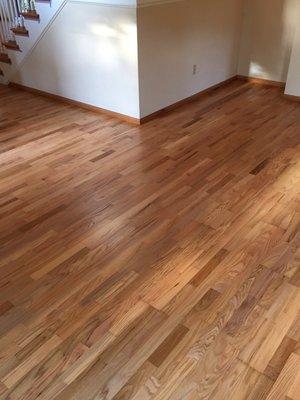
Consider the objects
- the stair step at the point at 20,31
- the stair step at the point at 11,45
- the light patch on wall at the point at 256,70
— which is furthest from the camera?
the light patch on wall at the point at 256,70

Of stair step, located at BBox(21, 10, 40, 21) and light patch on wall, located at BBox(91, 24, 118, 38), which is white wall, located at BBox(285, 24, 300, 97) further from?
stair step, located at BBox(21, 10, 40, 21)

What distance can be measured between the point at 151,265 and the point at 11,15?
13.5 ft

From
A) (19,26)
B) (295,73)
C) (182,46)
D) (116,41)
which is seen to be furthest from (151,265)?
(19,26)

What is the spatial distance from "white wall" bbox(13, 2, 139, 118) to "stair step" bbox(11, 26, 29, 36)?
0.23 m

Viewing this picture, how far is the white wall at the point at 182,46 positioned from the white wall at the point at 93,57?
0.14 metres

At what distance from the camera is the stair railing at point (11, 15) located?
429cm

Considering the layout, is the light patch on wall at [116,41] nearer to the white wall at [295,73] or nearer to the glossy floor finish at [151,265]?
the glossy floor finish at [151,265]

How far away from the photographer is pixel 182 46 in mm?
3807

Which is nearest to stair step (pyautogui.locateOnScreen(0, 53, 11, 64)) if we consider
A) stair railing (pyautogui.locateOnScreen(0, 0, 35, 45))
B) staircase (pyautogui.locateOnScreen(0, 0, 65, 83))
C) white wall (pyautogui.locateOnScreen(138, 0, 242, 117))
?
staircase (pyautogui.locateOnScreen(0, 0, 65, 83))

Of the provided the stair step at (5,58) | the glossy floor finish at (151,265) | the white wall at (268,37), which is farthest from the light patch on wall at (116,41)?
the white wall at (268,37)

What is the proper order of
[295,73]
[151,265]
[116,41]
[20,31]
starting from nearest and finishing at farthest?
[151,265]
[116,41]
[295,73]
[20,31]

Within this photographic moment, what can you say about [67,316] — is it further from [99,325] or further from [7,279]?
[7,279]

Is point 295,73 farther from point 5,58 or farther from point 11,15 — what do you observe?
point 5,58

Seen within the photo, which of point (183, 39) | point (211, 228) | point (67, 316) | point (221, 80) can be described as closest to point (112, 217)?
point (211, 228)
